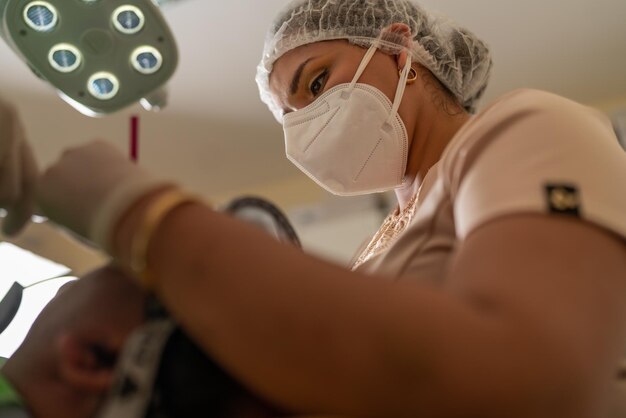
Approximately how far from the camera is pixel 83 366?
491mm

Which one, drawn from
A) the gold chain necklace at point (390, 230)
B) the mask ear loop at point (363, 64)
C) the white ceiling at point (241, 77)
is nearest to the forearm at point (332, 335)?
the gold chain necklace at point (390, 230)

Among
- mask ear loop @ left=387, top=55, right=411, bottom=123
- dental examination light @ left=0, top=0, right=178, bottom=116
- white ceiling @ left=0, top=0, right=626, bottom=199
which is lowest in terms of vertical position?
white ceiling @ left=0, top=0, right=626, bottom=199

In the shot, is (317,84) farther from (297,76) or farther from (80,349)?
(80,349)

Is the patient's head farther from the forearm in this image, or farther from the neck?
the neck

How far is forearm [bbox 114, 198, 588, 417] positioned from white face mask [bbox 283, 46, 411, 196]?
0.62 metres

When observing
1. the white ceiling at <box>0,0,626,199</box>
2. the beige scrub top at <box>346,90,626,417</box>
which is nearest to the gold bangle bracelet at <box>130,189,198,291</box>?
the beige scrub top at <box>346,90,626,417</box>

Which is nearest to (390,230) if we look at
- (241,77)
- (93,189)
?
(93,189)

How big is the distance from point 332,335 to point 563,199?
0.25 meters

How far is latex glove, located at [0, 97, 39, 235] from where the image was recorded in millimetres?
544

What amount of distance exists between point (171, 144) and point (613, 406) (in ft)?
6.54

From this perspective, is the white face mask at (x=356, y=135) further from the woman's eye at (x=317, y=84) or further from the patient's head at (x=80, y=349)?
the patient's head at (x=80, y=349)

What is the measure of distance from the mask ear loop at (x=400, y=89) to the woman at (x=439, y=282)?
0.35 m

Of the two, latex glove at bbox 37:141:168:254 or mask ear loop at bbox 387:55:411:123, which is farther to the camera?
mask ear loop at bbox 387:55:411:123

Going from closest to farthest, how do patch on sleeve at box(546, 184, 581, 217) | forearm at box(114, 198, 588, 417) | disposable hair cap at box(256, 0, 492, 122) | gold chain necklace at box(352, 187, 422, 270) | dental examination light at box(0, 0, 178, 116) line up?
forearm at box(114, 198, 588, 417) → patch on sleeve at box(546, 184, 581, 217) → dental examination light at box(0, 0, 178, 116) → gold chain necklace at box(352, 187, 422, 270) → disposable hair cap at box(256, 0, 492, 122)
